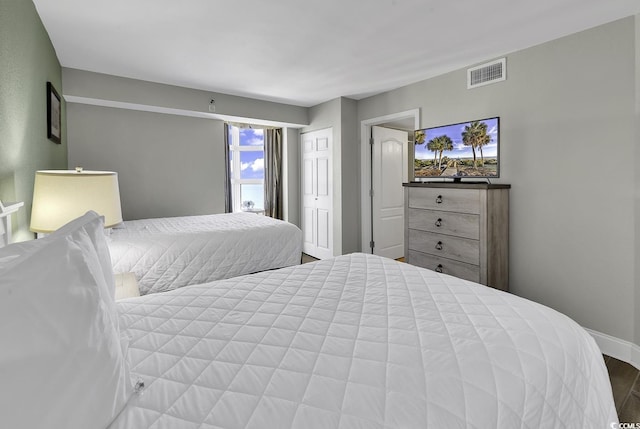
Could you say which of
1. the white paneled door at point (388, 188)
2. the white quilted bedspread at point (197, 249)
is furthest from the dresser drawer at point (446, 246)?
the white paneled door at point (388, 188)

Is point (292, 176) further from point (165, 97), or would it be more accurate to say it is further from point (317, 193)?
point (165, 97)

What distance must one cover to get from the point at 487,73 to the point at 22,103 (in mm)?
3764

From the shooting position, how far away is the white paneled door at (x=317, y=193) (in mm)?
4996

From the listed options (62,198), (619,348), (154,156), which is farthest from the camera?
(154,156)

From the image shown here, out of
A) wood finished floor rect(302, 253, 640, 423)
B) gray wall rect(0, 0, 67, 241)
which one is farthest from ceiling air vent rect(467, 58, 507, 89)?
gray wall rect(0, 0, 67, 241)

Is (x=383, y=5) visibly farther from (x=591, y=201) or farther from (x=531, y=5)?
(x=591, y=201)

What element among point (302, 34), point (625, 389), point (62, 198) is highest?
point (302, 34)

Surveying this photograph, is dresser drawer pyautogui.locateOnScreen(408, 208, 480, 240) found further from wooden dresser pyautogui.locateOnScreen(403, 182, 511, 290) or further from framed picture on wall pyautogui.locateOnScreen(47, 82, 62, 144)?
framed picture on wall pyautogui.locateOnScreen(47, 82, 62, 144)

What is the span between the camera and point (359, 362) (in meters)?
0.90

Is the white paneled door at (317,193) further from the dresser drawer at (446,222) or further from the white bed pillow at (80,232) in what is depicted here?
the white bed pillow at (80,232)

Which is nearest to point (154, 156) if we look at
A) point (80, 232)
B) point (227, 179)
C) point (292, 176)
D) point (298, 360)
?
point (227, 179)

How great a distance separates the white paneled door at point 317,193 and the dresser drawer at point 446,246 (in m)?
1.77

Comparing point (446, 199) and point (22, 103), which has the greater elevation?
point (22, 103)

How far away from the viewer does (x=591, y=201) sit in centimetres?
261
